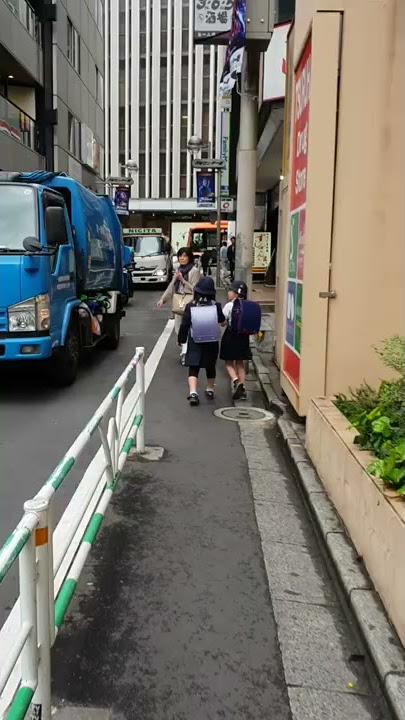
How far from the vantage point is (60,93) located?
2480cm

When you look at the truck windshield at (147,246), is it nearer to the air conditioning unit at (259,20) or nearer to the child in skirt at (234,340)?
the air conditioning unit at (259,20)

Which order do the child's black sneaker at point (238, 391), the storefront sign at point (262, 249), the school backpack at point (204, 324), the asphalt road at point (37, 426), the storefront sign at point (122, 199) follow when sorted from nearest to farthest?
the asphalt road at point (37, 426), the school backpack at point (204, 324), the child's black sneaker at point (238, 391), the storefront sign at point (262, 249), the storefront sign at point (122, 199)

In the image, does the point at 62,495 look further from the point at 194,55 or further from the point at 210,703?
the point at 194,55

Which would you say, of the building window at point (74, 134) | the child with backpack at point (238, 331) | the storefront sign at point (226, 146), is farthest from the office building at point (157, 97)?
the child with backpack at point (238, 331)

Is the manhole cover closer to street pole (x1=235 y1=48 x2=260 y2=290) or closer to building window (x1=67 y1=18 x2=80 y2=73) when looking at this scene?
street pole (x1=235 y1=48 x2=260 y2=290)

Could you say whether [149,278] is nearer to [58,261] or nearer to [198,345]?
[58,261]

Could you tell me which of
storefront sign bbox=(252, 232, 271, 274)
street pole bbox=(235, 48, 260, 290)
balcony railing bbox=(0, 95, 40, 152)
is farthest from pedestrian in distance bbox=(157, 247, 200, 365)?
balcony railing bbox=(0, 95, 40, 152)

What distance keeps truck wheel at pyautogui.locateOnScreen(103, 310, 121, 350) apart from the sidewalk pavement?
6.28 meters

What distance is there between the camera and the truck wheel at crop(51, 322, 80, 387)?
25.9 ft

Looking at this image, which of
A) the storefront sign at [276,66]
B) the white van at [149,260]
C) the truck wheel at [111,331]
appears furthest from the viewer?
the white van at [149,260]

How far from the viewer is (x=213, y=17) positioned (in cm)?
1089

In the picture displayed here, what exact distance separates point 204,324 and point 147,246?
19.0 m

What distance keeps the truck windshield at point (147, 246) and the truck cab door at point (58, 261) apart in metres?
17.1

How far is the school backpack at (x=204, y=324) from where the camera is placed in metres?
7.32
